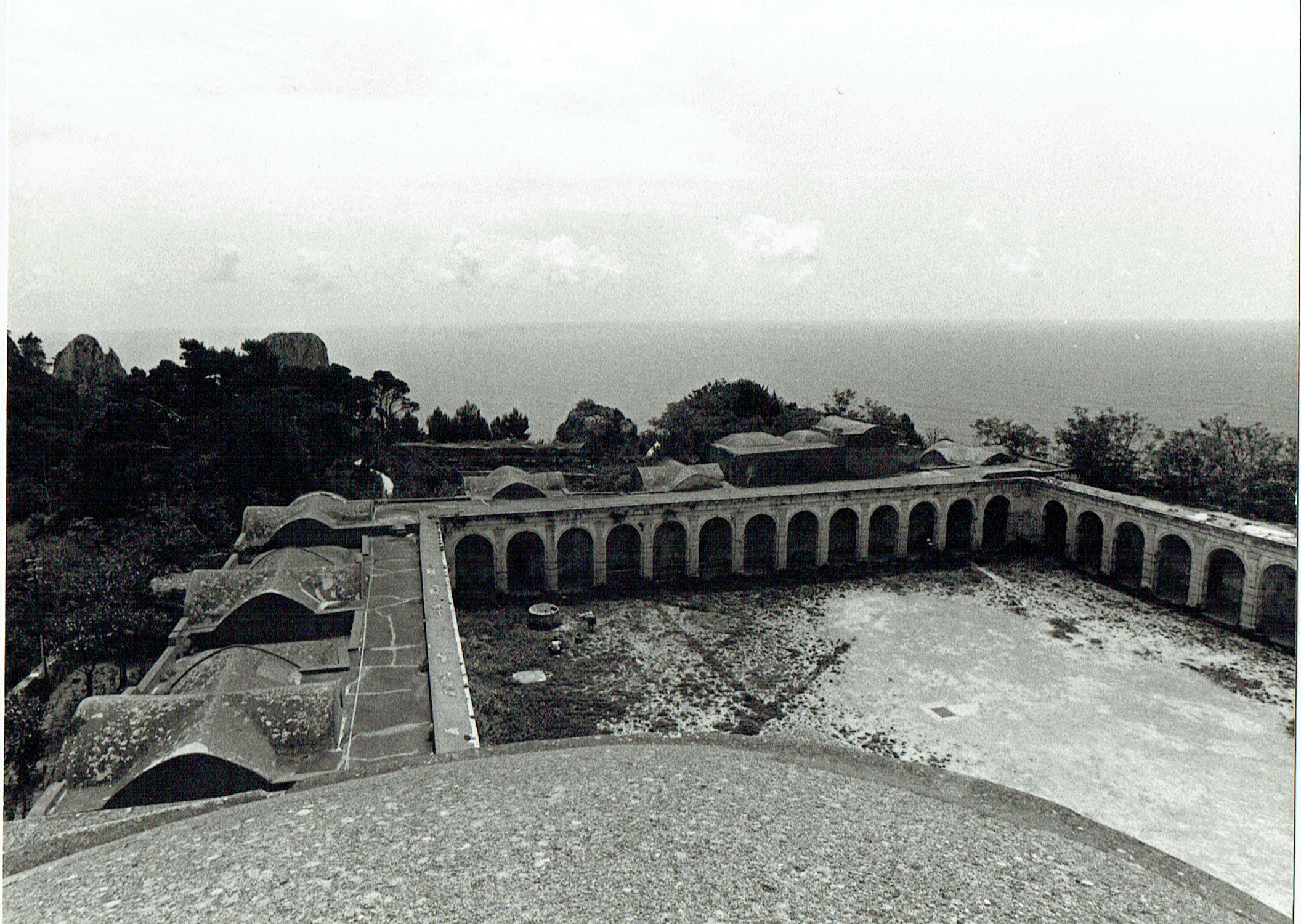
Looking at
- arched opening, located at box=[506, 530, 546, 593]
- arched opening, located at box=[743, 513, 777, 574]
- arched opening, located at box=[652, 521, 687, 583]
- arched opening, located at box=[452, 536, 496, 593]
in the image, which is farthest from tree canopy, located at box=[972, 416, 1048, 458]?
arched opening, located at box=[452, 536, 496, 593]

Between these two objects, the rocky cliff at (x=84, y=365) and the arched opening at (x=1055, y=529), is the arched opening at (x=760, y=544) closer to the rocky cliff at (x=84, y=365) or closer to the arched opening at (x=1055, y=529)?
the arched opening at (x=1055, y=529)

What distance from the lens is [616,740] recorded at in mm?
19453

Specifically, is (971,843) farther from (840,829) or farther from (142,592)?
(142,592)

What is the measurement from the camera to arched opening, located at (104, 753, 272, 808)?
15508mm

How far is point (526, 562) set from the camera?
134 ft

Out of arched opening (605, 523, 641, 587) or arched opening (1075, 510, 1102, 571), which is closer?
arched opening (605, 523, 641, 587)

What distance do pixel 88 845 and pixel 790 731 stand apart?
17.8 meters

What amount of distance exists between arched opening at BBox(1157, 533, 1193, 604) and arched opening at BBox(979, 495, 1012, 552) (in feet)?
27.8

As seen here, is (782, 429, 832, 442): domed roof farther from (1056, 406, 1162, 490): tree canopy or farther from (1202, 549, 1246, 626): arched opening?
(1202, 549, 1246, 626): arched opening

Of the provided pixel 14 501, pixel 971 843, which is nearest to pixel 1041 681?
pixel 971 843

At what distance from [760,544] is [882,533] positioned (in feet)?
24.7

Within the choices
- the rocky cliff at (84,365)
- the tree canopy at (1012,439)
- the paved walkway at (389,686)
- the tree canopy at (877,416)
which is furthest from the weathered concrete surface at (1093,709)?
the rocky cliff at (84,365)

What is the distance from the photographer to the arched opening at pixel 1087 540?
4453 cm

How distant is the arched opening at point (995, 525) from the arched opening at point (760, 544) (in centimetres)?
1239
